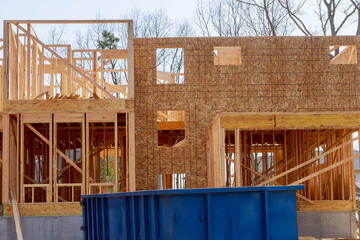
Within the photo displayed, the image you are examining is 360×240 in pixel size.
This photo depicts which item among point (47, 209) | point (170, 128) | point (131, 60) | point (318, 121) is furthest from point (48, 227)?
point (318, 121)

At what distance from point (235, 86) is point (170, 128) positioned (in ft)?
10.8

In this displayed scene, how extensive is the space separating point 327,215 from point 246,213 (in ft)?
45.8

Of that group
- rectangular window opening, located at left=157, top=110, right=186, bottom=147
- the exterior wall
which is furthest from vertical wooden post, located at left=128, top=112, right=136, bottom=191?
rectangular window opening, located at left=157, top=110, right=186, bottom=147

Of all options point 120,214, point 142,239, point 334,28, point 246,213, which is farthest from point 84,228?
point 334,28

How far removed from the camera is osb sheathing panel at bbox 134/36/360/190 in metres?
21.6

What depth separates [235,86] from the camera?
21938mm

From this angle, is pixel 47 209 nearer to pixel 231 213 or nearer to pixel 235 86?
pixel 235 86

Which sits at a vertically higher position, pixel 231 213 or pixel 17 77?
pixel 17 77

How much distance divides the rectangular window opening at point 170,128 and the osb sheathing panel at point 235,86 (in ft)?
3.61

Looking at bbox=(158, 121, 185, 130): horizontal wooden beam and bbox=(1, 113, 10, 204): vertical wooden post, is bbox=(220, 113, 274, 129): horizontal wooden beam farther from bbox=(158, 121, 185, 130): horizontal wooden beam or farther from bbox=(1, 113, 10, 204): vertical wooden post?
bbox=(1, 113, 10, 204): vertical wooden post

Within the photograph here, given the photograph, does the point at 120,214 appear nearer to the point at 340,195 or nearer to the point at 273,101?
the point at 273,101

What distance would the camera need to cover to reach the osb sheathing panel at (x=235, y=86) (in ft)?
70.8

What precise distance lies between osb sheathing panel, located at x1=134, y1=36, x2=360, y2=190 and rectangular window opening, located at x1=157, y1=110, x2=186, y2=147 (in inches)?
43.3

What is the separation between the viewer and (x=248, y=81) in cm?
2194
